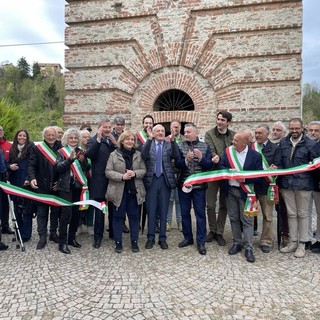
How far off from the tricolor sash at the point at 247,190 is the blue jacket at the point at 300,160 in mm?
656

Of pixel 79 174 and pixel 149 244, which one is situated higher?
pixel 79 174

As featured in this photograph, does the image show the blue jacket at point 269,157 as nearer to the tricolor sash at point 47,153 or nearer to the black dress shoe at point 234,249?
the black dress shoe at point 234,249

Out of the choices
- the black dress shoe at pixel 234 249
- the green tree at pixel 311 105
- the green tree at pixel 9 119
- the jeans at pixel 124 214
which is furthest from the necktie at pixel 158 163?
the green tree at pixel 311 105

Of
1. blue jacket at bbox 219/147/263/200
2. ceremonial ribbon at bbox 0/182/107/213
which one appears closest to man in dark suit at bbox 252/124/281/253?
blue jacket at bbox 219/147/263/200

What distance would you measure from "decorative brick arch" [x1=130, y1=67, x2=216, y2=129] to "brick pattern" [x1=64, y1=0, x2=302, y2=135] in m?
0.03

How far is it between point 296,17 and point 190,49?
2.77 m

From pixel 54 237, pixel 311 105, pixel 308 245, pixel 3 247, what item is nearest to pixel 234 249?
pixel 308 245

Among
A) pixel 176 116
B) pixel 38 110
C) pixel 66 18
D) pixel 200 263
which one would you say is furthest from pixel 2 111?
pixel 38 110

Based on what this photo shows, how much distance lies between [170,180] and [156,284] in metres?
1.81

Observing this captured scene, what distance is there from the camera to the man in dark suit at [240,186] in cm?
498

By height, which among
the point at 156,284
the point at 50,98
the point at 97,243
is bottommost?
the point at 156,284

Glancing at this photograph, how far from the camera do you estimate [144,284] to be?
397cm

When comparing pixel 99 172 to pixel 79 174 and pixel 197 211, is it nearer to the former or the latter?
pixel 79 174

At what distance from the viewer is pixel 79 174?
5.40m
